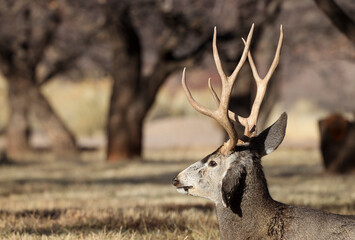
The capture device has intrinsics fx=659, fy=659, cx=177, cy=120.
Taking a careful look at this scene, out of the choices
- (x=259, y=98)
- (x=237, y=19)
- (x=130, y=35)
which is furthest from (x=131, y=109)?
(x=259, y=98)

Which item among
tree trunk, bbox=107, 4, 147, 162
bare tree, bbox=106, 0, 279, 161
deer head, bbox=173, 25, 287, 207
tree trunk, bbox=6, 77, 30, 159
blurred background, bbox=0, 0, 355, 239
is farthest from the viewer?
tree trunk, bbox=6, 77, 30, 159

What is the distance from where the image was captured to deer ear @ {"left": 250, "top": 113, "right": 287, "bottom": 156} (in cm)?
463

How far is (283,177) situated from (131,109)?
14.1ft

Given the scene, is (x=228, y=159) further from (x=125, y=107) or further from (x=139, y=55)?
(x=139, y=55)

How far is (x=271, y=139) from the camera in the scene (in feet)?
15.3

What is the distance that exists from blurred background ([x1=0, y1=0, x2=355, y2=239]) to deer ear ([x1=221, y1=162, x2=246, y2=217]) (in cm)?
95

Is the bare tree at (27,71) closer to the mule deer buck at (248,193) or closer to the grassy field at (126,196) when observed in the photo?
the grassy field at (126,196)

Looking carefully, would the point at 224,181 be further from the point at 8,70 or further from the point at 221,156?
the point at 8,70

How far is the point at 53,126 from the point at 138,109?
3271 millimetres

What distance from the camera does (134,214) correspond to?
6.53 metres

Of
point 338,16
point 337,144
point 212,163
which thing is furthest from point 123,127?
point 212,163

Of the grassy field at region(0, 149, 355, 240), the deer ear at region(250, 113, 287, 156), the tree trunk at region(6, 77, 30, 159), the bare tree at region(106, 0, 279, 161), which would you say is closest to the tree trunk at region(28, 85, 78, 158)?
the grassy field at region(0, 149, 355, 240)

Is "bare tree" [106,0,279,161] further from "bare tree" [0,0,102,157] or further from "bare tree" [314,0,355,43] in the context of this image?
"bare tree" [314,0,355,43]

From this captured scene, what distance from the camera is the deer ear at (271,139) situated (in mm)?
4629
